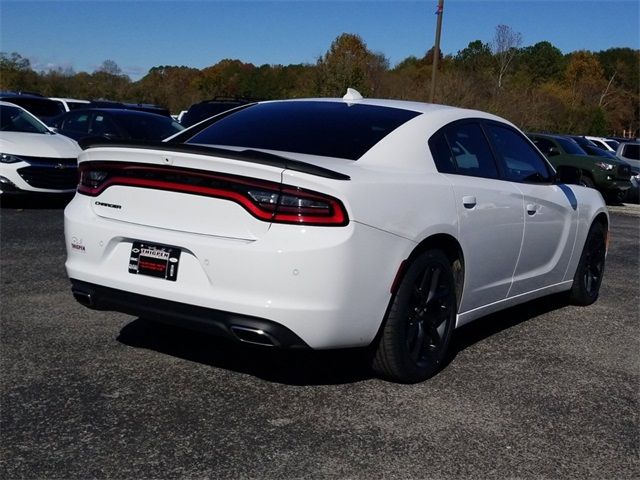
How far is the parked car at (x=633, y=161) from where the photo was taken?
67.5 ft

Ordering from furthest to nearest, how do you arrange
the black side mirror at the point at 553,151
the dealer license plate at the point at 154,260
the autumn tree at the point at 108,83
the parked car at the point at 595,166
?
the autumn tree at the point at 108,83 < the black side mirror at the point at 553,151 < the parked car at the point at 595,166 < the dealer license plate at the point at 154,260

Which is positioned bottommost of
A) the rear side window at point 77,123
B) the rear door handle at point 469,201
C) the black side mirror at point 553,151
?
the black side mirror at point 553,151

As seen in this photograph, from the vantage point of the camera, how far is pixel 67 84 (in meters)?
50.6

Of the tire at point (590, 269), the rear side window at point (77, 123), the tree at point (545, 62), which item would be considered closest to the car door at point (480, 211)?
the tire at point (590, 269)

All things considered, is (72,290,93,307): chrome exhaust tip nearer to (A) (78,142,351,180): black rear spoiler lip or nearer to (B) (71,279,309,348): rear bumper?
(B) (71,279,309,348): rear bumper

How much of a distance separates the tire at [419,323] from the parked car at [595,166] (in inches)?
580

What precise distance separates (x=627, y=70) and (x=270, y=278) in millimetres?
92672

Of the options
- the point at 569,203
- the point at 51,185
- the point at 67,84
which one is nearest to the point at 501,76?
the point at 67,84

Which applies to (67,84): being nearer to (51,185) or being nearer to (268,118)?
(51,185)

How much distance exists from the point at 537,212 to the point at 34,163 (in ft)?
25.0

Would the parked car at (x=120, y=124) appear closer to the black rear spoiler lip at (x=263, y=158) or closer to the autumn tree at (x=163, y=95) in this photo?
the black rear spoiler lip at (x=263, y=158)

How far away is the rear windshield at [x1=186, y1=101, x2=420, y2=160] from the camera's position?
4230mm

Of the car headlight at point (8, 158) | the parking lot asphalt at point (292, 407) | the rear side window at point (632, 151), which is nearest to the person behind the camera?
the parking lot asphalt at point (292, 407)

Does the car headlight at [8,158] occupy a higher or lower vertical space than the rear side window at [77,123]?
lower
